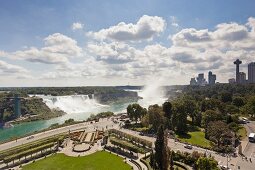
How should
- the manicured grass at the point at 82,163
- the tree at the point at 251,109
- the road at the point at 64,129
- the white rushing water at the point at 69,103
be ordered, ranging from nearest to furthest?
the manicured grass at the point at 82,163, the road at the point at 64,129, the tree at the point at 251,109, the white rushing water at the point at 69,103

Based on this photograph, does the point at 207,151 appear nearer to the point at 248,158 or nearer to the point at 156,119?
the point at 248,158

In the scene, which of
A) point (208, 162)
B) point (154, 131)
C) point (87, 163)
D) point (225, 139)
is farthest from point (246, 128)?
point (87, 163)

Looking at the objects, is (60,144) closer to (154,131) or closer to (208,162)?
(154,131)

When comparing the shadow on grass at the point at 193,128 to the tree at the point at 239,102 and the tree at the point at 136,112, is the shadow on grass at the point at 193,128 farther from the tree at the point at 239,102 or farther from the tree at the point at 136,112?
the tree at the point at 239,102

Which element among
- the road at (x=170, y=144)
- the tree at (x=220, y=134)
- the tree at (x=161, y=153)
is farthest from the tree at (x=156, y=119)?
the tree at (x=161, y=153)

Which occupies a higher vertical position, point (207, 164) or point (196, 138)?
point (207, 164)

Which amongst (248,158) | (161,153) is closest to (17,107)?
(161,153)

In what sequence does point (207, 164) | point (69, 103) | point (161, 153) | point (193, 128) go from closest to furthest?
point (161, 153) → point (207, 164) → point (193, 128) → point (69, 103)
